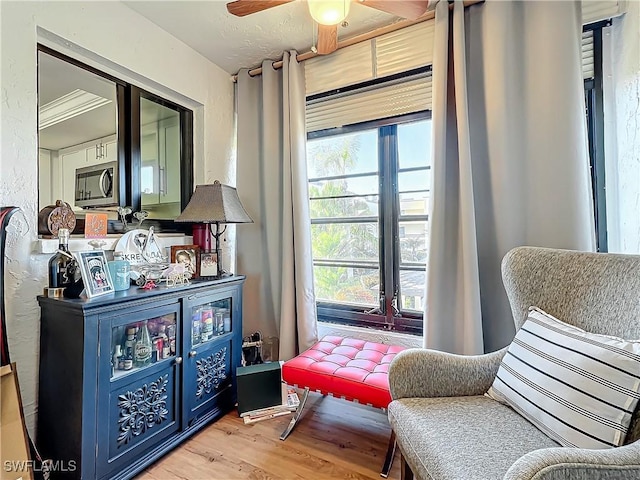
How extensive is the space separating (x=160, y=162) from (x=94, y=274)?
3.56 ft

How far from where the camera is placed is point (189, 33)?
1.99m

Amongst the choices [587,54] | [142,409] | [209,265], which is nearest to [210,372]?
[142,409]

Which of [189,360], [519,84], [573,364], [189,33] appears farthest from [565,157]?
[189,33]

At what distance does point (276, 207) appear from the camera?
7.53ft

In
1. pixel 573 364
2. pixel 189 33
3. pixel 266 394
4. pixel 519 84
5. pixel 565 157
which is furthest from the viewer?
pixel 189 33

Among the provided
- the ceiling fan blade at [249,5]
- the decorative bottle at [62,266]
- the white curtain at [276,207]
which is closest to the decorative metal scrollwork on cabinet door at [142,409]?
the decorative bottle at [62,266]

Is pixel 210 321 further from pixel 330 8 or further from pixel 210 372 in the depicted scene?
pixel 330 8

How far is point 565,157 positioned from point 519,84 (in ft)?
1.46

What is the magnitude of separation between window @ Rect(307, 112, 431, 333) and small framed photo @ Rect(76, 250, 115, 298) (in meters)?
1.35

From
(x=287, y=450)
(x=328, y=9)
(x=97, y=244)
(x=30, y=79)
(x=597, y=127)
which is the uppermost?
(x=328, y=9)

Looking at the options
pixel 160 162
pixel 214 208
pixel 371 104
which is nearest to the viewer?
pixel 214 208

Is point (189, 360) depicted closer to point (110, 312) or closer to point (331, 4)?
point (110, 312)

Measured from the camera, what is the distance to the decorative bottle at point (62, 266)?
53.7 inches

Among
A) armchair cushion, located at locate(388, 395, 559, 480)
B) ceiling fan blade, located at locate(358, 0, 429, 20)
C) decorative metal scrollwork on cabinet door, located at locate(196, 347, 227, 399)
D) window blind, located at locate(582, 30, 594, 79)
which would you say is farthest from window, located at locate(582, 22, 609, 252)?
decorative metal scrollwork on cabinet door, located at locate(196, 347, 227, 399)
